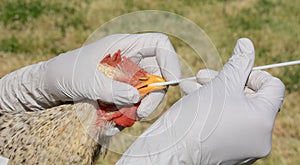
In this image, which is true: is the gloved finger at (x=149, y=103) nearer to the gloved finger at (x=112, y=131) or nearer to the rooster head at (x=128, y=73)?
the rooster head at (x=128, y=73)

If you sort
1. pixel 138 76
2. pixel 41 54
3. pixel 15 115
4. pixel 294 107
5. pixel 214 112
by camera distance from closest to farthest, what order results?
pixel 214 112 → pixel 138 76 → pixel 15 115 → pixel 294 107 → pixel 41 54

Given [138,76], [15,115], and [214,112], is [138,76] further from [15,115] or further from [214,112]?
[15,115]

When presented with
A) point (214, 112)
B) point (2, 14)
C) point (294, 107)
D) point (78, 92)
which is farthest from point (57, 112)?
point (2, 14)

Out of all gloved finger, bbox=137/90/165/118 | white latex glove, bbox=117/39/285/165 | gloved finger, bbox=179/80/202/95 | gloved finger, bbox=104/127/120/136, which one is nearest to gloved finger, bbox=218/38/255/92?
white latex glove, bbox=117/39/285/165

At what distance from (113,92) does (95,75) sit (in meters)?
0.13

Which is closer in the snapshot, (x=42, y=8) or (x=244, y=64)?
(x=244, y=64)

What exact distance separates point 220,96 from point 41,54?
2.99 meters

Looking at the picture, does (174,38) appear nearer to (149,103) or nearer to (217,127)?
(149,103)

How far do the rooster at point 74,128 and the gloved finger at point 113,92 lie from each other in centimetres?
4

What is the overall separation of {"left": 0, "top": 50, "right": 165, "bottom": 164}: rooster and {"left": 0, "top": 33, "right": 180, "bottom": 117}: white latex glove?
0.05 meters

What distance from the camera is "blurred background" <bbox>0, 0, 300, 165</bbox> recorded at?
519cm

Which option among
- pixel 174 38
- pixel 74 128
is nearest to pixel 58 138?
pixel 74 128

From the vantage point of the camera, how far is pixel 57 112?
9.21 ft

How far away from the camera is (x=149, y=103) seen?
274 cm
